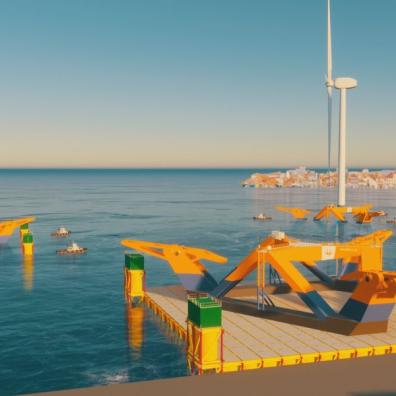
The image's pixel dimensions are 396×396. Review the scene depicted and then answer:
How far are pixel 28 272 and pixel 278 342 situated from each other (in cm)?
5375

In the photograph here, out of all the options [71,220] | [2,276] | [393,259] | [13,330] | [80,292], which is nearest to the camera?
[13,330]

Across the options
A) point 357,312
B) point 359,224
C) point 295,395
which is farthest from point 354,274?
point 359,224

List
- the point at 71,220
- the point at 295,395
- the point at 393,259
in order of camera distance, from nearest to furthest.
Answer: the point at 295,395
the point at 393,259
the point at 71,220

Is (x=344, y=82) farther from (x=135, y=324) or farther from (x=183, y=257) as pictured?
(x=135, y=324)

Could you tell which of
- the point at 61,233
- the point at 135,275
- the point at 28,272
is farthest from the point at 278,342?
the point at 61,233

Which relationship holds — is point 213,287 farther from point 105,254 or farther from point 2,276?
point 105,254

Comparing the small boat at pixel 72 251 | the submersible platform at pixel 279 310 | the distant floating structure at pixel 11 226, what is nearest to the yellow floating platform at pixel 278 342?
the submersible platform at pixel 279 310

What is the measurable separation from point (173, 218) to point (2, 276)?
3318 inches

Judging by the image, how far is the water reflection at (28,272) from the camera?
75.1 m

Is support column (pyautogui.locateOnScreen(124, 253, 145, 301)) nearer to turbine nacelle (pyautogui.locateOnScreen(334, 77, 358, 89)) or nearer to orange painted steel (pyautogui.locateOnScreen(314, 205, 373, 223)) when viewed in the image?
turbine nacelle (pyautogui.locateOnScreen(334, 77, 358, 89))

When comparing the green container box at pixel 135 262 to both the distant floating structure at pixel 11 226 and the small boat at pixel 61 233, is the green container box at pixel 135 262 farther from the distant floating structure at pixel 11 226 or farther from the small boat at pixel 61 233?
the small boat at pixel 61 233

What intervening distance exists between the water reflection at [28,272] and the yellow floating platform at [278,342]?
28880 millimetres

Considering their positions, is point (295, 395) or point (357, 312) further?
point (357, 312)

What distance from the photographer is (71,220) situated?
15650 cm
